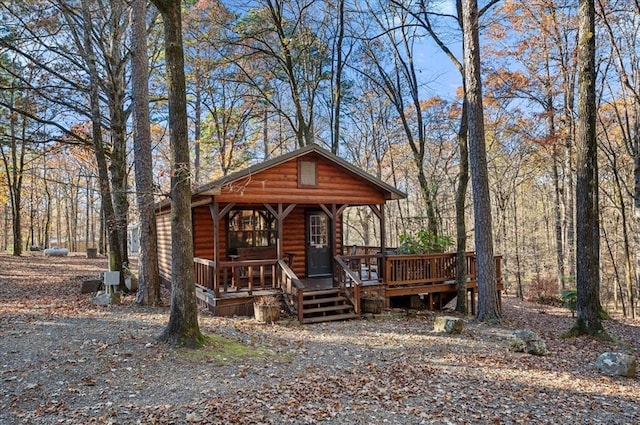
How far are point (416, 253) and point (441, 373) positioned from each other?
6886 millimetres

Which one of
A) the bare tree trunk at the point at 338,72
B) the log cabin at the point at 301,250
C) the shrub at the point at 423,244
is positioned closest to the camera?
the log cabin at the point at 301,250

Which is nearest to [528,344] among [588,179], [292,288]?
[588,179]

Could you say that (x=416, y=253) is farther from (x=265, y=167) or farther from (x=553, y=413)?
(x=553, y=413)

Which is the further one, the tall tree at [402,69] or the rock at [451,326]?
the tall tree at [402,69]

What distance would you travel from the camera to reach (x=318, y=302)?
33.6ft

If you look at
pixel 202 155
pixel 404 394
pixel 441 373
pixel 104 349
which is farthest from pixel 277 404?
pixel 202 155

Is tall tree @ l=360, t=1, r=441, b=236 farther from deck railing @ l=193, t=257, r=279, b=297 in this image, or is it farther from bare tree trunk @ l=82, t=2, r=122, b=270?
bare tree trunk @ l=82, t=2, r=122, b=270

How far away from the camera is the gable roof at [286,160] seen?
9.60 m

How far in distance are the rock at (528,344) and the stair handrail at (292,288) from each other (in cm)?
455

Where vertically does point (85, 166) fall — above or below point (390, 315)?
above

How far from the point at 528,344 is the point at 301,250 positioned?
25.2 feet

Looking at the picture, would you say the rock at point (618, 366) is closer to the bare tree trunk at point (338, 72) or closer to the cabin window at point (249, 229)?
the cabin window at point (249, 229)

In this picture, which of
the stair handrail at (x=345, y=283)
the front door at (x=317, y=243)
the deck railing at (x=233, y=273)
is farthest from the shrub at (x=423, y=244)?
the deck railing at (x=233, y=273)

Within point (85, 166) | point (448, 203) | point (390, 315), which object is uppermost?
point (85, 166)
